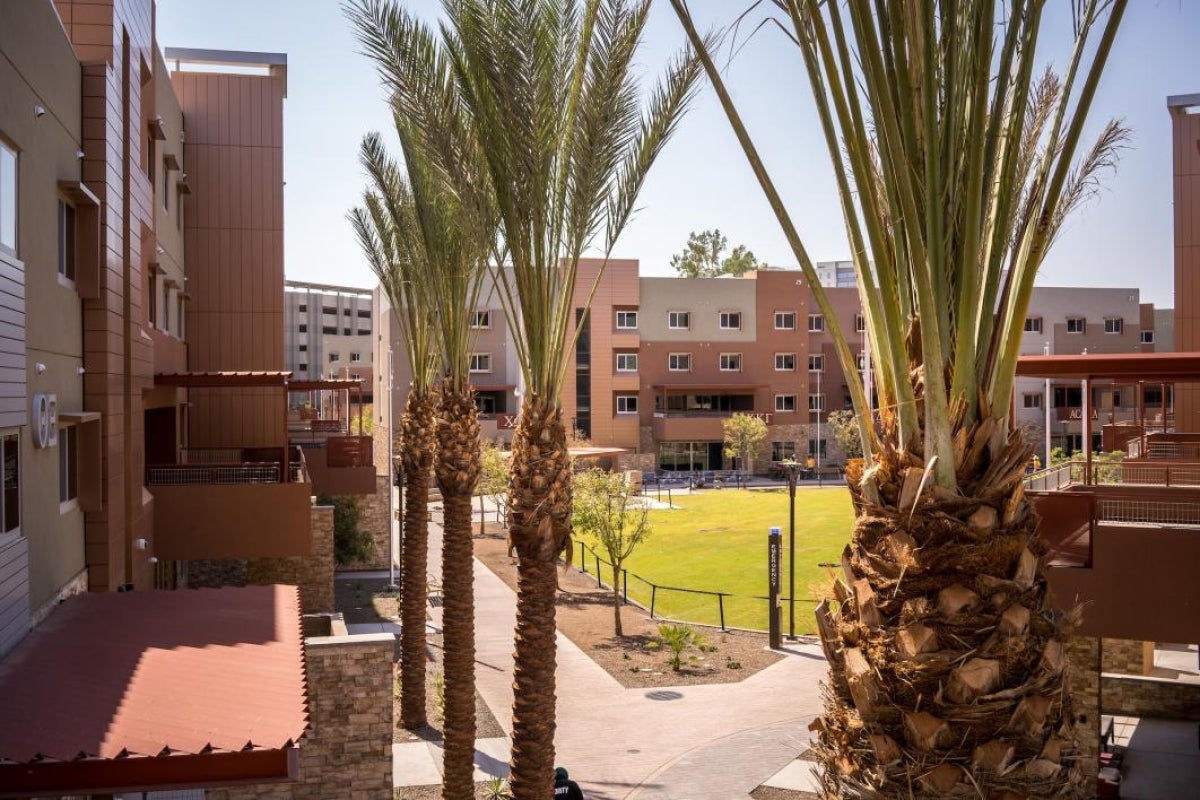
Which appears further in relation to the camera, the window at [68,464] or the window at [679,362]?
the window at [679,362]

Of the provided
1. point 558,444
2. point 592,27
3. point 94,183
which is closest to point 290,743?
point 558,444

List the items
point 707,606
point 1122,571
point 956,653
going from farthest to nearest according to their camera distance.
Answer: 1. point 707,606
2. point 1122,571
3. point 956,653

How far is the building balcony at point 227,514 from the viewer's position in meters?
18.0

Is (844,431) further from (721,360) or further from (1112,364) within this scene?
(1112,364)

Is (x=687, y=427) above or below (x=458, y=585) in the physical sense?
above

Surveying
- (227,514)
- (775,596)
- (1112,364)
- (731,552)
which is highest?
(1112,364)

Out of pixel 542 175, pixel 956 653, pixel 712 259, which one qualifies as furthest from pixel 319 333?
pixel 956 653

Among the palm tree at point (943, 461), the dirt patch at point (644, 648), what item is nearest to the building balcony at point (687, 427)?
the dirt patch at point (644, 648)

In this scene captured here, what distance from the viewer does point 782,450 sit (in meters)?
68.9

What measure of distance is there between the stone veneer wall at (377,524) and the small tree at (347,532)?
57 centimetres

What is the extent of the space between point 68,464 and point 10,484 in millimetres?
2965

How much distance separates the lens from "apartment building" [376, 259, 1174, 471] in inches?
2591

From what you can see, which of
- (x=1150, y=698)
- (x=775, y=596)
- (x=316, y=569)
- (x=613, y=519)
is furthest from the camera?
(x=613, y=519)

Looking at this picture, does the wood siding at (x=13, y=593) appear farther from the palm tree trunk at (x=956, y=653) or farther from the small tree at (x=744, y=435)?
the small tree at (x=744, y=435)
